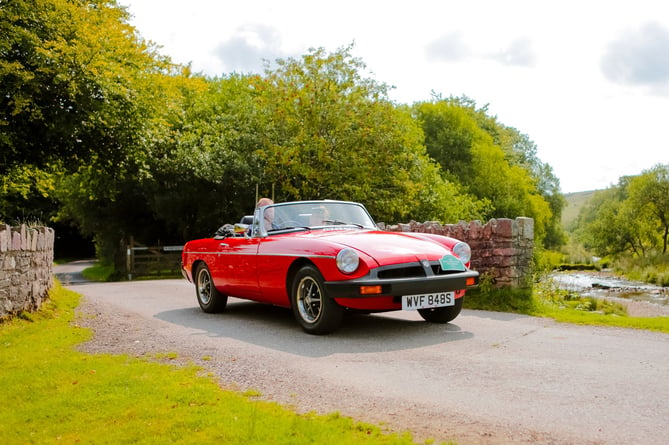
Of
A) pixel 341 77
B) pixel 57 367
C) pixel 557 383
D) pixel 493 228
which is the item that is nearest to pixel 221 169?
pixel 341 77

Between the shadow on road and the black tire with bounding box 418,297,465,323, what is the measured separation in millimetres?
107

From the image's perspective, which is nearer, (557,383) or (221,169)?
(557,383)

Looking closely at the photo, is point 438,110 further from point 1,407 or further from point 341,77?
point 1,407

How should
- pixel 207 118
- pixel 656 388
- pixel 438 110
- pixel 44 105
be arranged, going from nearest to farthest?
pixel 656 388
pixel 44 105
pixel 207 118
pixel 438 110

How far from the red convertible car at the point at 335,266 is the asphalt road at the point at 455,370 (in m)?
0.38

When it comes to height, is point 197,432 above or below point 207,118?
below

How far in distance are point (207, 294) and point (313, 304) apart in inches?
114

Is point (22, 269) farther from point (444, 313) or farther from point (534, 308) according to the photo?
point (534, 308)

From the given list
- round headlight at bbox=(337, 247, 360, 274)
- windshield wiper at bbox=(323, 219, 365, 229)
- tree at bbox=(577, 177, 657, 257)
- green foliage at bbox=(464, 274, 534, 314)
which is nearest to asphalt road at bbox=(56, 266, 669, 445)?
green foliage at bbox=(464, 274, 534, 314)

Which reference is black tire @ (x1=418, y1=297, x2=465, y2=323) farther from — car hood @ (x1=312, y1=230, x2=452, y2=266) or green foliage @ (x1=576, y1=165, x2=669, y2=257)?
green foliage @ (x1=576, y1=165, x2=669, y2=257)

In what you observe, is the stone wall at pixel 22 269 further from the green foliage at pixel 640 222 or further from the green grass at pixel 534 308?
the green foliage at pixel 640 222

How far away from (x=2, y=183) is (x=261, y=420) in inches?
867

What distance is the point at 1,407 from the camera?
14.5ft

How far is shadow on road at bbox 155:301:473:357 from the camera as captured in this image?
6184mm
